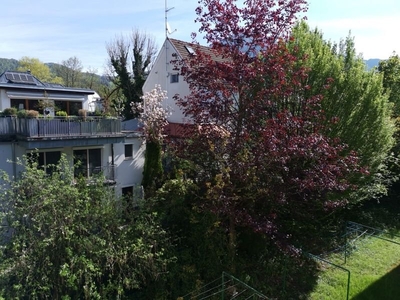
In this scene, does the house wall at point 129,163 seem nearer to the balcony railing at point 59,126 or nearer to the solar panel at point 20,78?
the balcony railing at point 59,126

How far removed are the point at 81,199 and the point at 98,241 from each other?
1.19 metres

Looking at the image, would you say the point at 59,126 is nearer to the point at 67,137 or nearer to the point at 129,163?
the point at 67,137

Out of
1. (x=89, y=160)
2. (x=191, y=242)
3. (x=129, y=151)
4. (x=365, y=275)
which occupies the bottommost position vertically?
(x=365, y=275)

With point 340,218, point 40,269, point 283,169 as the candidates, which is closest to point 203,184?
point 283,169

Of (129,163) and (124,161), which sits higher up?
(124,161)

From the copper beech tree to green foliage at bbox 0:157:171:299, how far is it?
2217mm

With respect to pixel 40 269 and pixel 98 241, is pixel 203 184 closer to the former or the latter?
pixel 98 241

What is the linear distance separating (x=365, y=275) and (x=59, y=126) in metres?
13.1

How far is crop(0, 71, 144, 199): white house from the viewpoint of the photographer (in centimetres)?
1267

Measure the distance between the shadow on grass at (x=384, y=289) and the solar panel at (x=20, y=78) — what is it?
64.5 feet

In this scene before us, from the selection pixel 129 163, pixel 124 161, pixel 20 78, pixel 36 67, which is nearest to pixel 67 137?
pixel 124 161

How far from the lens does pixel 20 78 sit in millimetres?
18359

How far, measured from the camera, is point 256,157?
24.4 ft

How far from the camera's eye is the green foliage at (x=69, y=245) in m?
6.11
